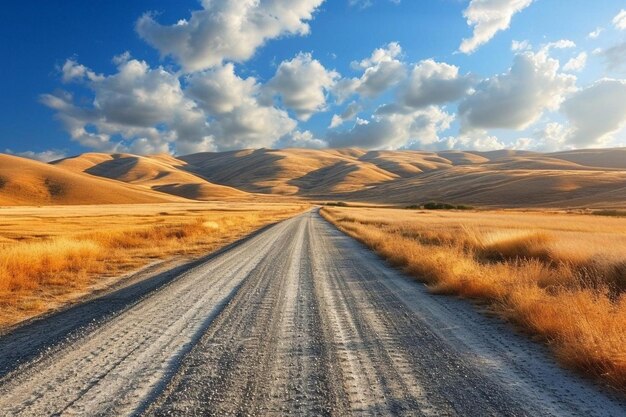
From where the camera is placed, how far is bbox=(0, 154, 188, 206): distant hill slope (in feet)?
526

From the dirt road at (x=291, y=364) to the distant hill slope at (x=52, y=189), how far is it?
6855 inches

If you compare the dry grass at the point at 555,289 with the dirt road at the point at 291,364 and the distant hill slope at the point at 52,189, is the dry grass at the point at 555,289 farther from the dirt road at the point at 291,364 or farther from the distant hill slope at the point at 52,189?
the distant hill slope at the point at 52,189

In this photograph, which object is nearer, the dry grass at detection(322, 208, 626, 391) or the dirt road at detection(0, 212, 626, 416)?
the dirt road at detection(0, 212, 626, 416)

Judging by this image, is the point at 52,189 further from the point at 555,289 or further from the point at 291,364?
the point at 291,364

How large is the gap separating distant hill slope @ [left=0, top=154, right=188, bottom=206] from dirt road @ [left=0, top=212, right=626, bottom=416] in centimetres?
17411

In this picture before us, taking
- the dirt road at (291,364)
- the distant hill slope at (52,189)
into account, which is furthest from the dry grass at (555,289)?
the distant hill slope at (52,189)

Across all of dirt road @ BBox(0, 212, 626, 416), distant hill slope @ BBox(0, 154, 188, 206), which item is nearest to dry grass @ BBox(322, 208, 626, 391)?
dirt road @ BBox(0, 212, 626, 416)

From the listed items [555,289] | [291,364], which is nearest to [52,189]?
[555,289]

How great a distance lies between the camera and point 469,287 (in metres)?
9.88

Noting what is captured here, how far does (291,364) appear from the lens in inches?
218

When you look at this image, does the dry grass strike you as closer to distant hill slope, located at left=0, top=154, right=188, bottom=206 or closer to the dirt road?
the dirt road

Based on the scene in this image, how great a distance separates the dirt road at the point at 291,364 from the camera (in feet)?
14.3

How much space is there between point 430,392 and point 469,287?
5755 mm

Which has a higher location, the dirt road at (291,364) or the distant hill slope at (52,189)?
the distant hill slope at (52,189)
